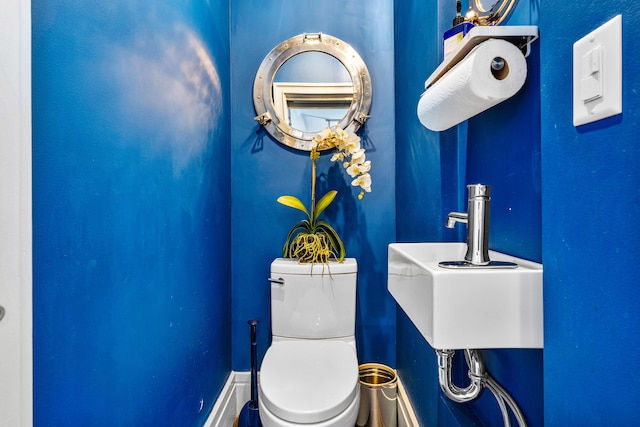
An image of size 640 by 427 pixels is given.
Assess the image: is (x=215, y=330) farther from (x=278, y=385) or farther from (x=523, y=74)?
(x=523, y=74)

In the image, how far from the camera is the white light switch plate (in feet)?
1.37

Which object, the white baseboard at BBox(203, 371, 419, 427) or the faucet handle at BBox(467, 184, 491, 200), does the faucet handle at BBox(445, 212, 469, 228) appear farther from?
the white baseboard at BBox(203, 371, 419, 427)

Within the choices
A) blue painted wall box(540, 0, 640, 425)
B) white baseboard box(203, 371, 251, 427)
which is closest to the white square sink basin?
blue painted wall box(540, 0, 640, 425)

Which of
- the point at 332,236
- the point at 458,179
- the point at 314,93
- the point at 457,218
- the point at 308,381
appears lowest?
the point at 308,381

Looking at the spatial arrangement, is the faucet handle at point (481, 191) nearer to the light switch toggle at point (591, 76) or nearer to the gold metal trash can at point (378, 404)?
the light switch toggle at point (591, 76)

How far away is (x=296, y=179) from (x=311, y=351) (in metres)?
0.85

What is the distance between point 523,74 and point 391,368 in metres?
1.53

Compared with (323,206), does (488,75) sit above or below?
above

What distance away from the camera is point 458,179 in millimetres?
1077

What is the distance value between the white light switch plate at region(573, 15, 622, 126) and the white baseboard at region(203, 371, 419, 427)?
1374 mm

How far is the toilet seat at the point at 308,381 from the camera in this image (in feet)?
3.40

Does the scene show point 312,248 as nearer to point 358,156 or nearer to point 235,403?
point 358,156

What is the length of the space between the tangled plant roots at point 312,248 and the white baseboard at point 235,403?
0.70m

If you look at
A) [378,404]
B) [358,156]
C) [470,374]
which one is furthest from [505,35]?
[378,404]
